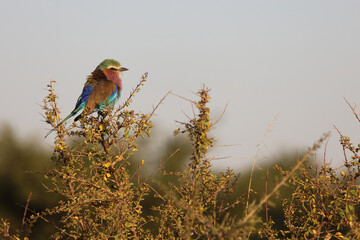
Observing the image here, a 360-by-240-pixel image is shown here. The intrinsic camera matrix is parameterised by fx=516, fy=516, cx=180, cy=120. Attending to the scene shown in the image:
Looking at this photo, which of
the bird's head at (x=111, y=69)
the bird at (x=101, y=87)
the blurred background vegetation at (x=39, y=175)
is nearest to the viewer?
the bird at (x=101, y=87)

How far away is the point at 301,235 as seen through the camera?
4676 mm

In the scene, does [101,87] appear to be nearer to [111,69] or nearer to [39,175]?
[111,69]

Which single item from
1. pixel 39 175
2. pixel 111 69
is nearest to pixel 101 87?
pixel 111 69

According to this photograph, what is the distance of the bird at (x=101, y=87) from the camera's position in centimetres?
703

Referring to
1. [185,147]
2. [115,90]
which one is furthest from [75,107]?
[185,147]

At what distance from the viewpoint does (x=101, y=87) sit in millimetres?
7422

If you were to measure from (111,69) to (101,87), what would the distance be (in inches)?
28.3

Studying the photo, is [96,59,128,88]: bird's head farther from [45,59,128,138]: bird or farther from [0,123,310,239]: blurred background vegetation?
[0,123,310,239]: blurred background vegetation

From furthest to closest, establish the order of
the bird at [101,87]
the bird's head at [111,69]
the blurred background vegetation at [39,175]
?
the blurred background vegetation at [39,175]
the bird's head at [111,69]
the bird at [101,87]

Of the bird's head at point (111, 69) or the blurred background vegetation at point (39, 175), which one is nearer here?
the bird's head at point (111, 69)

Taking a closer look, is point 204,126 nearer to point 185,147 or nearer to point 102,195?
point 102,195

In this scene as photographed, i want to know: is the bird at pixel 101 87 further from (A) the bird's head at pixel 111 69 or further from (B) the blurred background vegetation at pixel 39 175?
(B) the blurred background vegetation at pixel 39 175

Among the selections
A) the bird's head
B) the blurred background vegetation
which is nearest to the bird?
the bird's head

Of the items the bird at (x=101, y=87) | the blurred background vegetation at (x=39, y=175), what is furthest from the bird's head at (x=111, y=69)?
the blurred background vegetation at (x=39, y=175)
